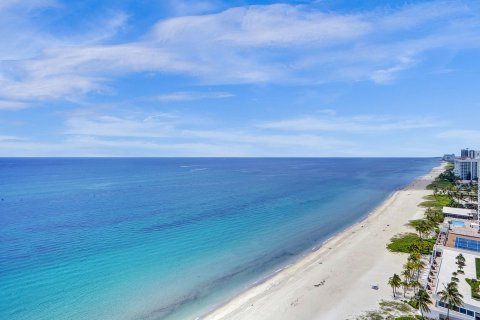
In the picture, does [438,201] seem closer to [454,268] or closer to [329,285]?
[454,268]

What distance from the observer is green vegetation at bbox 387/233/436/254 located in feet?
153

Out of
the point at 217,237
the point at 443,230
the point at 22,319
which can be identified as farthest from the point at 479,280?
the point at 22,319

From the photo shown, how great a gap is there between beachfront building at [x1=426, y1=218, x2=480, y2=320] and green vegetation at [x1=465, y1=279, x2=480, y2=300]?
0.25 m

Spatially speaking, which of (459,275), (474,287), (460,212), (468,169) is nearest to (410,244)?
(459,275)

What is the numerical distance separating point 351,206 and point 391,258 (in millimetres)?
42982

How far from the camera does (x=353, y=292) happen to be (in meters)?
35.9

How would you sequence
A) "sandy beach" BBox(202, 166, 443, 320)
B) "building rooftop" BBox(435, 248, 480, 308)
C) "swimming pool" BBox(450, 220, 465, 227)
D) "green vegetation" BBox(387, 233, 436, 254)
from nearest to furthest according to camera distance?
"building rooftop" BBox(435, 248, 480, 308) → "sandy beach" BBox(202, 166, 443, 320) → "green vegetation" BBox(387, 233, 436, 254) → "swimming pool" BBox(450, 220, 465, 227)

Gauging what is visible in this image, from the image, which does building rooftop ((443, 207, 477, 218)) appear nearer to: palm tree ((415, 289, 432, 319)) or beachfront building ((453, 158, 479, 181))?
palm tree ((415, 289, 432, 319))

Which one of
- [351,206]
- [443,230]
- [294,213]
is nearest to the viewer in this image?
[443,230]

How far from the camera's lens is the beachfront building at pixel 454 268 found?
28.1 m

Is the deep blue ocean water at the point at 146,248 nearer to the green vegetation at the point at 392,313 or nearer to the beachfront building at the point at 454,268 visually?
the green vegetation at the point at 392,313

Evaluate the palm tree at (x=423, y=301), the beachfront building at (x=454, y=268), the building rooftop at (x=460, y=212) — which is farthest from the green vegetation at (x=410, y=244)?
the building rooftop at (x=460, y=212)

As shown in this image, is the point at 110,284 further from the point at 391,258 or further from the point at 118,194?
the point at 118,194

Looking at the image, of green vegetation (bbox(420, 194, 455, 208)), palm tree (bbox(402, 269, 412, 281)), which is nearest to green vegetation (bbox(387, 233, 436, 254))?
palm tree (bbox(402, 269, 412, 281))
